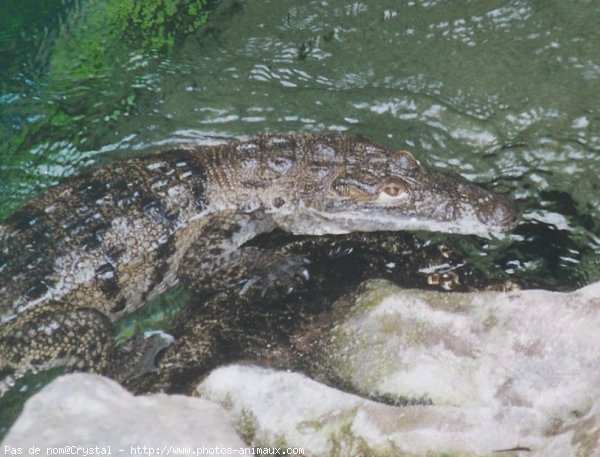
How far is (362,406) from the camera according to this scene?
3266 millimetres

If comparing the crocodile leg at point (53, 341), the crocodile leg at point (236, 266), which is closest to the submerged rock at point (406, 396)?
the crocodile leg at point (53, 341)

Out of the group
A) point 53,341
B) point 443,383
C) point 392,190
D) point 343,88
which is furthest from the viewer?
point 343,88

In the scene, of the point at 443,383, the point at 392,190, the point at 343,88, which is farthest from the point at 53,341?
the point at 343,88

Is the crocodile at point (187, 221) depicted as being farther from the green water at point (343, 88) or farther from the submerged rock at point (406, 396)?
the submerged rock at point (406, 396)

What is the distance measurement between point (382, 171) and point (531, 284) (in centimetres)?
112

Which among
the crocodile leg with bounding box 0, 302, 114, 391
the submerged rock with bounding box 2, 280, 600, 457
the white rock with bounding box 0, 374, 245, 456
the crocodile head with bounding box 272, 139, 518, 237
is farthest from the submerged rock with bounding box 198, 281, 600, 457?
the crocodile head with bounding box 272, 139, 518, 237

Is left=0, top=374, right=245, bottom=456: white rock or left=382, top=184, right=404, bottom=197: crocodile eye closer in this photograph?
left=0, top=374, right=245, bottom=456: white rock

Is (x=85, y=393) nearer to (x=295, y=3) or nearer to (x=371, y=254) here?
(x=371, y=254)

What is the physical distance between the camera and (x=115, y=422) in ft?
10.6

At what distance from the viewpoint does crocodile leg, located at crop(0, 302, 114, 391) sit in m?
3.89

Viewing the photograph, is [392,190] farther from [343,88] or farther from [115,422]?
[115,422]

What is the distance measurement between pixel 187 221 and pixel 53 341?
1.05 meters

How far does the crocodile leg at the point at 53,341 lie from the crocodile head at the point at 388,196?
1477 mm

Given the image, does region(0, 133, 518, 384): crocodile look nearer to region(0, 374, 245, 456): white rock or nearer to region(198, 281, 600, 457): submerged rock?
region(0, 374, 245, 456): white rock
